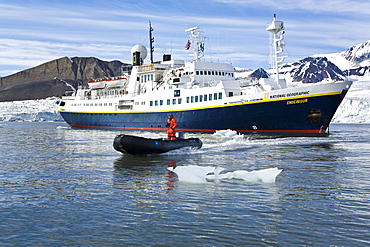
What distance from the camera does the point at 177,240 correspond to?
270 inches

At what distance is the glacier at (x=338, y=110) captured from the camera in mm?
66375

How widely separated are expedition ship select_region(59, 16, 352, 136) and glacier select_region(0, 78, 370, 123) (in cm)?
2888

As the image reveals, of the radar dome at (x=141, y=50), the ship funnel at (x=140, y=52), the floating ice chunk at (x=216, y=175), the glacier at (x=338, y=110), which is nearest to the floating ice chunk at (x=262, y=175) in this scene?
the floating ice chunk at (x=216, y=175)

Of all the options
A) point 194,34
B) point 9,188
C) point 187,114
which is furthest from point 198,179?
point 194,34

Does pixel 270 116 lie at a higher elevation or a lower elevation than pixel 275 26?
lower

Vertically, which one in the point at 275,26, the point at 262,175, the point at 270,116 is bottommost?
the point at 262,175

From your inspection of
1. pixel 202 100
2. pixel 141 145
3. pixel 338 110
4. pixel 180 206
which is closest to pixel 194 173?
pixel 180 206

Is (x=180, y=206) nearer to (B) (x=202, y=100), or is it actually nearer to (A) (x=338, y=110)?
(B) (x=202, y=100)

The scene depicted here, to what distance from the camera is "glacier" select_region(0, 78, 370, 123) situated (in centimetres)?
6638

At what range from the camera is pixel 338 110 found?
7019 cm

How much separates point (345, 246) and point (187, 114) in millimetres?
32304

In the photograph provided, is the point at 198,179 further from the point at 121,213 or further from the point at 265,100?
the point at 265,100

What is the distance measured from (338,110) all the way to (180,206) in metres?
67.5

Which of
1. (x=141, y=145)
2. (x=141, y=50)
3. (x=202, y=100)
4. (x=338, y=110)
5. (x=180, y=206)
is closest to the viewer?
(x=180, y=206)
